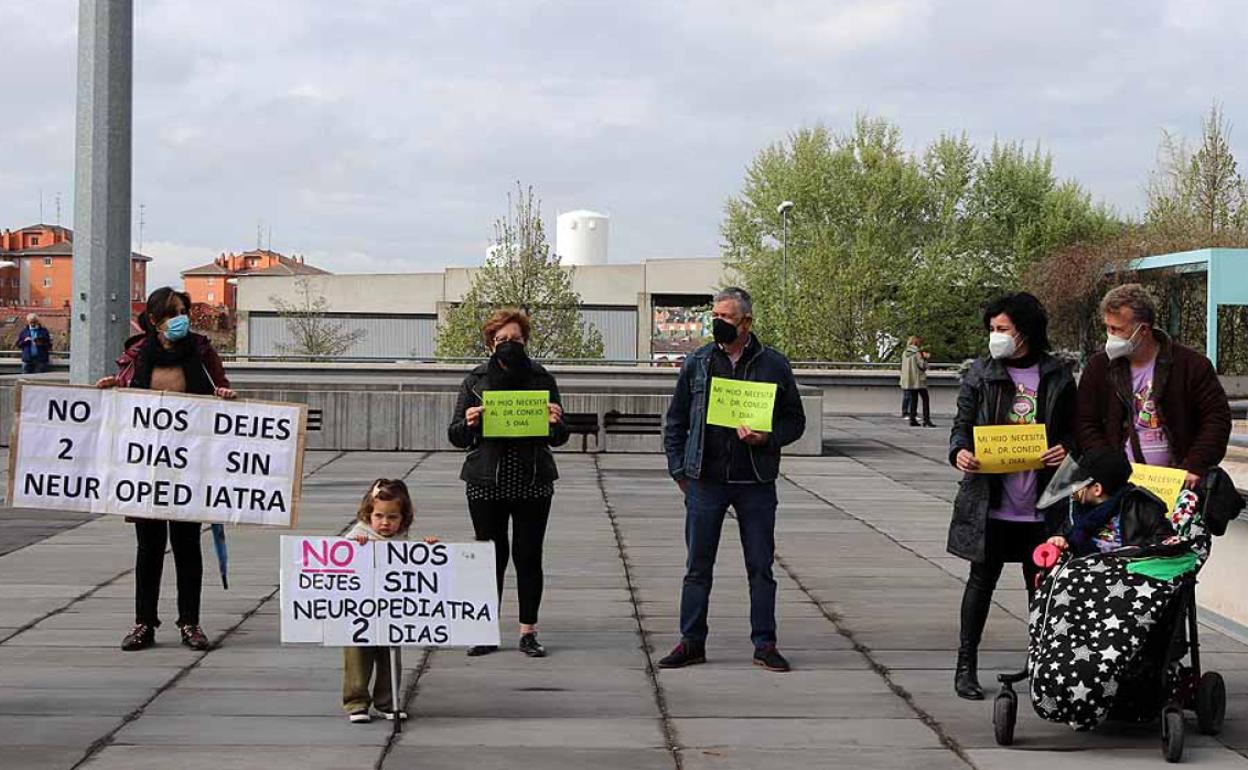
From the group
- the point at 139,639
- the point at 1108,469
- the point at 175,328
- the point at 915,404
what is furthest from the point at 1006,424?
the point at 915,404

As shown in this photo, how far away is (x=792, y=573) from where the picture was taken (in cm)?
1339

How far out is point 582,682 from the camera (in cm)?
902

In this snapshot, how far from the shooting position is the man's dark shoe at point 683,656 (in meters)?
9.40

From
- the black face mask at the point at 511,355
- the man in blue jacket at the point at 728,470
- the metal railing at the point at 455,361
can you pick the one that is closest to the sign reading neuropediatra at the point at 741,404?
the man in blue jacket at the point at 728,470

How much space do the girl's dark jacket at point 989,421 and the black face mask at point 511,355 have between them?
239cm

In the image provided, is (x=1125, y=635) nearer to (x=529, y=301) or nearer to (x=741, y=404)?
(x=741, y=404)

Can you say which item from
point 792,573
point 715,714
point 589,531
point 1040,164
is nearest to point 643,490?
point 589,531

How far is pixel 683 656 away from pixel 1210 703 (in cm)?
268

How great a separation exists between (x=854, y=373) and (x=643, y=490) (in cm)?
2671

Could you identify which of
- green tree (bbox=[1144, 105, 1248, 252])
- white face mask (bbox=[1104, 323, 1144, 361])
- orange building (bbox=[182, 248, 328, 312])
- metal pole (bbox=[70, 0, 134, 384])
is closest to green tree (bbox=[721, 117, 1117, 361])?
green tree (bbox=[1144, 105, 1248, 252])

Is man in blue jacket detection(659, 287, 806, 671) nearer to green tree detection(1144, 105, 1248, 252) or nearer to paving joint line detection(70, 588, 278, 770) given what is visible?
paving joint line detection(70, 588, 278, 770)

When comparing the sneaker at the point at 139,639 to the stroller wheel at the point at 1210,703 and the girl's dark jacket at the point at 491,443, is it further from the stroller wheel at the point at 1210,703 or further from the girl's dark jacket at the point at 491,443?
the stroller wheel at the point at 1210,703

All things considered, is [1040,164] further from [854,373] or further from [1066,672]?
[1066,672]

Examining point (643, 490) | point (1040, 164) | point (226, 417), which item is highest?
point (1040, 164)
